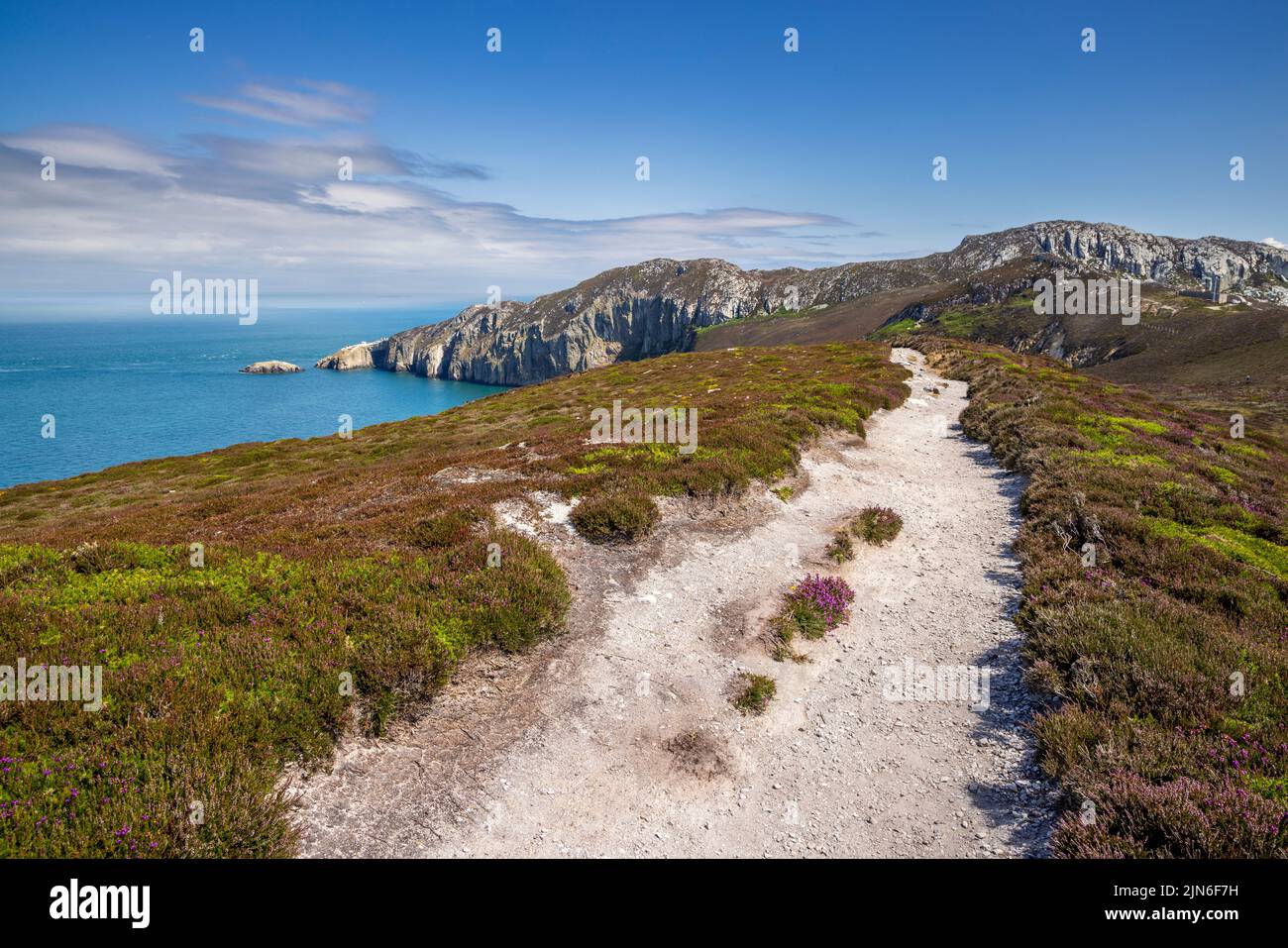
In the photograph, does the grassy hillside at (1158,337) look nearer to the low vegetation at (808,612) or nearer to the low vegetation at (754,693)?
the low vegetation at (808,612)

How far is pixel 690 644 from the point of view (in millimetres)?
10055

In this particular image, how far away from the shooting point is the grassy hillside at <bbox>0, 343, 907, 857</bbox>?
17.0 feet

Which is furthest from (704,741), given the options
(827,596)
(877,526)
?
(877,526)

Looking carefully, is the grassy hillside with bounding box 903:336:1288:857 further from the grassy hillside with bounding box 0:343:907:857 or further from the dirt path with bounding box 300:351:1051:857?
the grassy hillside with bounding box 0:343:907:857

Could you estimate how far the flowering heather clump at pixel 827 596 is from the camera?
36.6 feet

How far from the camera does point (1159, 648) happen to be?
8.13 m

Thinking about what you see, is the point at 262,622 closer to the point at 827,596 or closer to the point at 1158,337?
the point at 827,596

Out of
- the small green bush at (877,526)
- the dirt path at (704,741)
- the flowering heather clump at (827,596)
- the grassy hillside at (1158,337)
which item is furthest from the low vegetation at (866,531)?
the grassy hillside at (1158,337)

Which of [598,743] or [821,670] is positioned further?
[821,670]
